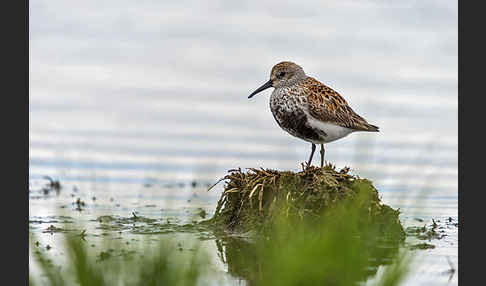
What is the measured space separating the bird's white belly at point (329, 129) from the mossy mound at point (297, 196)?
86 centimetres

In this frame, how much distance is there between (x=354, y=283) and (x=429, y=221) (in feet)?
22.4

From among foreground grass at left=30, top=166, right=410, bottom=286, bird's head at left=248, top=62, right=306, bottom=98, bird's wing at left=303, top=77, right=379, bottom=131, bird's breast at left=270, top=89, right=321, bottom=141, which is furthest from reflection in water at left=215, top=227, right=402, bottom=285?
bird's head at left=248, top=62, right=306, bottom=98

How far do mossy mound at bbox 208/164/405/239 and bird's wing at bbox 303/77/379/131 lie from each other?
106cm

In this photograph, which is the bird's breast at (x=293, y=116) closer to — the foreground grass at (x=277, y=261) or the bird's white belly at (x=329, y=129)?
the bird's white belly at (x=329, y=129)

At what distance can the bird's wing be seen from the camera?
13.8 metres

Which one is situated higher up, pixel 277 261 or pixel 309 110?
pixel 309 110

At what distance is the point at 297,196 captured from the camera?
12.6m

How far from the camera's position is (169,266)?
7.48 metres

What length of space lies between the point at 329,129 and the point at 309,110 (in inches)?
16.3

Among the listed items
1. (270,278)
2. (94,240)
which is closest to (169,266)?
(270,278)

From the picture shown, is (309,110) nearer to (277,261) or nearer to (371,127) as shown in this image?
(371,127)

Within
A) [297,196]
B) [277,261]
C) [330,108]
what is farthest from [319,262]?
[330,108]

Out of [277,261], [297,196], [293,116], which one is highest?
[293,116]

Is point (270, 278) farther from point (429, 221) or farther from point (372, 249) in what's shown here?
point (429, 221)
